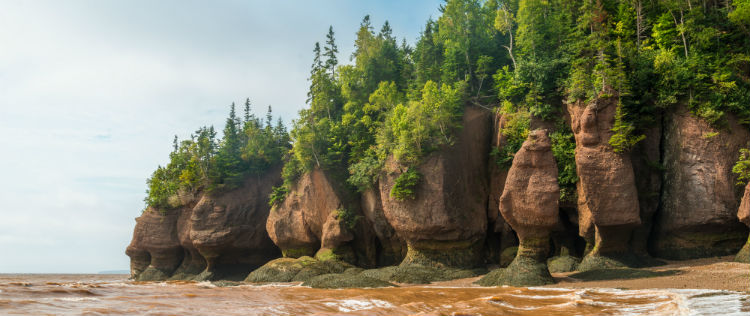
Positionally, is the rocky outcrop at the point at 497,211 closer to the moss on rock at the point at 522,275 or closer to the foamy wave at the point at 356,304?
the moss on rock at the point at 522,275

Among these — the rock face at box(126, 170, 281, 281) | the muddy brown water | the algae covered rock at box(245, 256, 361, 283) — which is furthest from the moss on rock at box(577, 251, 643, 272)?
the rock face at box(126, 170, 281, 281)

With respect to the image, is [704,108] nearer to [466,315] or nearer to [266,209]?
[466,315]

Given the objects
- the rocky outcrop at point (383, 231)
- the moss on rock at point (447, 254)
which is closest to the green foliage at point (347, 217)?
the rocky outcrop at point (383, 231)

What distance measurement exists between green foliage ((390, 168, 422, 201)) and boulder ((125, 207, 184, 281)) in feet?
81.6

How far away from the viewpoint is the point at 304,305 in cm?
1161

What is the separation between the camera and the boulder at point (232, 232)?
36750 millimetres

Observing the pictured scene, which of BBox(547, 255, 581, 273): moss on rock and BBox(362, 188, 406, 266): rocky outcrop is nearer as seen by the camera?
BBox(547, 255, 581, 273): moss on rock

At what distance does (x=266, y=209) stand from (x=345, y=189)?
1033cm

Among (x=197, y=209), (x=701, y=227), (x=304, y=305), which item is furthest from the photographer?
(x=197, y=209)

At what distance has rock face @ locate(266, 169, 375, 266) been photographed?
31.5 meters

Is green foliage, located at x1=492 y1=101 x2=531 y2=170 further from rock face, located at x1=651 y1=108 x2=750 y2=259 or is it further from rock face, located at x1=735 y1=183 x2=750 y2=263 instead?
rock face, located at x1=735 y1=183 x2=750 y2=263

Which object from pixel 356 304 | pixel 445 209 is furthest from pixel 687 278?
pixel 356 304

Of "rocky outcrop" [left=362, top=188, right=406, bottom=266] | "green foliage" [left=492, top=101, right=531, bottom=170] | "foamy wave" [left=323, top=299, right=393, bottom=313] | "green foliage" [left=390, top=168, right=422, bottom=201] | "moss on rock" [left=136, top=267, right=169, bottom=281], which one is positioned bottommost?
"moss on rock" [left=136, top=267, right=169, bottom=281]

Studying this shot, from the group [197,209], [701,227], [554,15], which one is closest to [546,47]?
[554,15]
